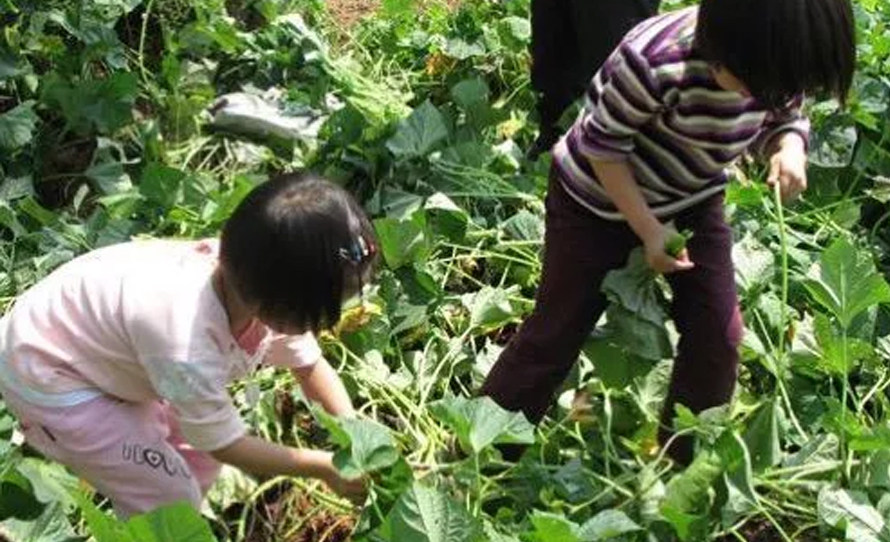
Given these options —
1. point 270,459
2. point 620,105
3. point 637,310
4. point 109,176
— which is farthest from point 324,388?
point 109,176

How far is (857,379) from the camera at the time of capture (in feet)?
6.49

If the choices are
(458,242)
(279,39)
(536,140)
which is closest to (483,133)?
(536,140)

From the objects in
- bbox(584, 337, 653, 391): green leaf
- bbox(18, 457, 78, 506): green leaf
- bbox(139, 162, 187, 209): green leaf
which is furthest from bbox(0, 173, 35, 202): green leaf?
bbox(584, 337, 653, 391): green leaf

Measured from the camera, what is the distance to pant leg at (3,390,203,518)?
1534 mm

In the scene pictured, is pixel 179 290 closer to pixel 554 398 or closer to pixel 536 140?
pixel 554 398

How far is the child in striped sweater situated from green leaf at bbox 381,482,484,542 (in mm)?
362

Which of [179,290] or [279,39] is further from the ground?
[179,290]

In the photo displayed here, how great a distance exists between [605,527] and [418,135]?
110cm

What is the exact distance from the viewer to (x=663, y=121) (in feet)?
5.04

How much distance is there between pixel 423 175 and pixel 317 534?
0.84 metres

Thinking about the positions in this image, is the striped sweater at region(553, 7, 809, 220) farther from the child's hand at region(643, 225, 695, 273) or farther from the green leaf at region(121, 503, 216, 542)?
the green leaf at region(121, 503, 216, 542)

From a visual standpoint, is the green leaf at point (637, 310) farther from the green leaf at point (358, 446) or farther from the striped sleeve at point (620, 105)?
the green leaf at point (358, 446)

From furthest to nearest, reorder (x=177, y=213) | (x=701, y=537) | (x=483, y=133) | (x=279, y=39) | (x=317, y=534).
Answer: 1. (x=279, y=39)
2. (x=483, y=133)
3. (x=177, y=213)
4. (x=317, y=534)
5. (x=701, y=537)

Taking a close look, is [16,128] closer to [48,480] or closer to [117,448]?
[48,480]
